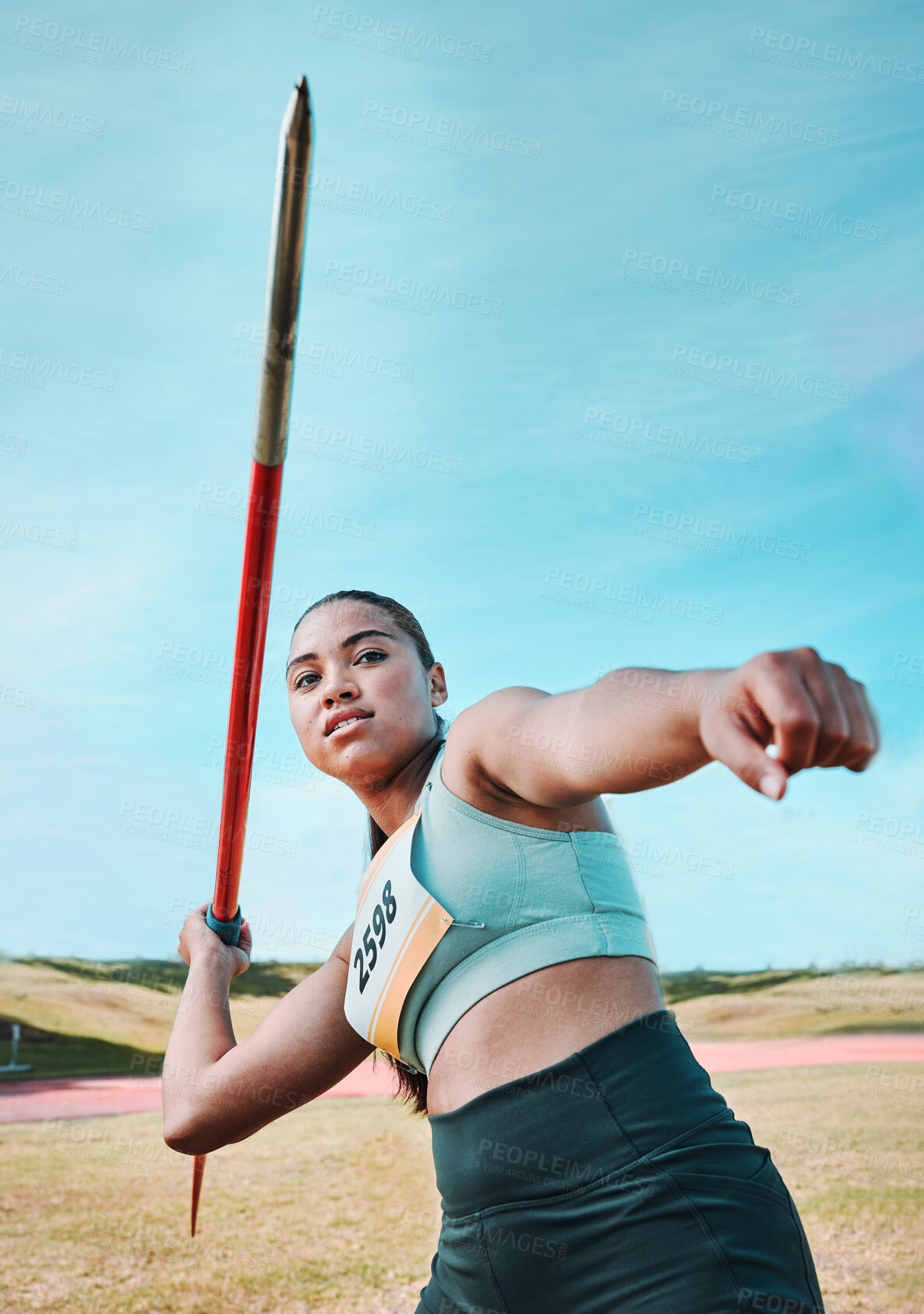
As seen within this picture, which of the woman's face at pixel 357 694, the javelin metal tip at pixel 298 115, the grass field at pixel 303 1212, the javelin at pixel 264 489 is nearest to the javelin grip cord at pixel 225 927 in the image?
the javelin at pixel 264 489

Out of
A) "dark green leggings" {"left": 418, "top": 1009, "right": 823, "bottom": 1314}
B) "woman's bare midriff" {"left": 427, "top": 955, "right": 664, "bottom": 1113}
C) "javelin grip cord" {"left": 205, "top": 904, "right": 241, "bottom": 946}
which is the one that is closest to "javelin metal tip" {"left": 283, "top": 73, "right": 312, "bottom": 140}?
"woman's bare midriff" {"left": 427, "top": 955, "right": 664, "bottom": 1113}

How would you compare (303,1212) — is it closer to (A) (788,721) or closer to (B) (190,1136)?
(B) (190,1136)

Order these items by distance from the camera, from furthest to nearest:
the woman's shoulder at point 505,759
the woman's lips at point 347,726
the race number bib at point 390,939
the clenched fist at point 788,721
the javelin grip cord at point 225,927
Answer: the javelin grip cord at point 225,927, the woman's lips at point 347,726, the race number bib at point 390,939, the woman's shoulder at point 505,759, the clenched fist at point 788,721

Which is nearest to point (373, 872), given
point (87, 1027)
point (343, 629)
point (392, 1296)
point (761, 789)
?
point (343, 629)

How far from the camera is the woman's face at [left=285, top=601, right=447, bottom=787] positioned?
5.61 feet

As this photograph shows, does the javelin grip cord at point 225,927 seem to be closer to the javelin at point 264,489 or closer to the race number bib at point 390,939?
the javelin at point 264,489

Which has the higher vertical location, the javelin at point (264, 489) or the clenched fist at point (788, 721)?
the javelin at point (264, 489)

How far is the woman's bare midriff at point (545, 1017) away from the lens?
1269 millimetres

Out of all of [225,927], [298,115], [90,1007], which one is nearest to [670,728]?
[298,115]

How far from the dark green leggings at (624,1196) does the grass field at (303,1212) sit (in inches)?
194

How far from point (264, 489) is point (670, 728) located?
100 cm

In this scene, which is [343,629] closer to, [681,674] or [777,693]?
[681,674]

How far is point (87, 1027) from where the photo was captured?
11.0m

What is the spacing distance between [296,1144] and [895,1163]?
4510mm
